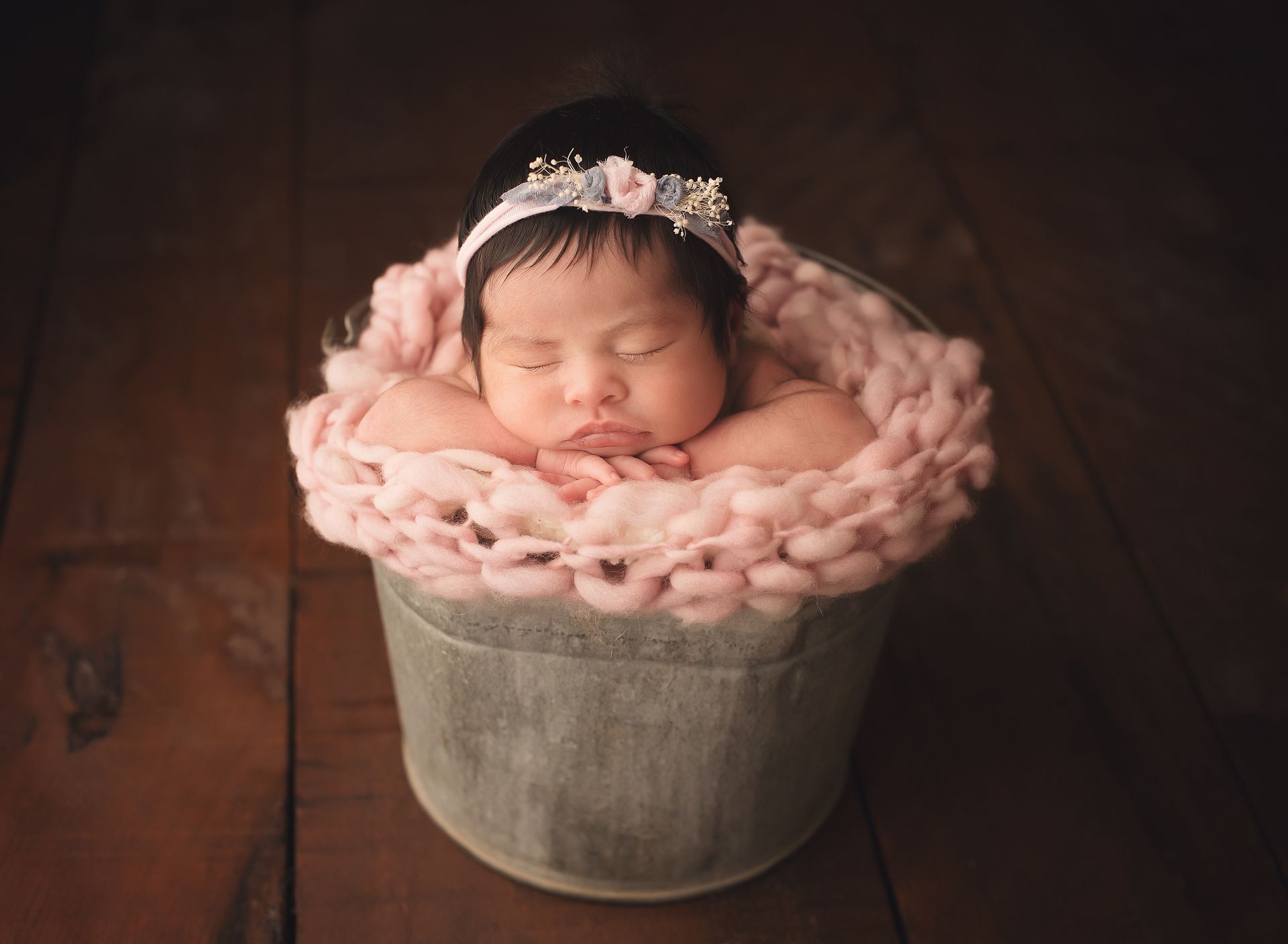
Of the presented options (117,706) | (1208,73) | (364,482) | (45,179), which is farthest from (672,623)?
(1208,73)

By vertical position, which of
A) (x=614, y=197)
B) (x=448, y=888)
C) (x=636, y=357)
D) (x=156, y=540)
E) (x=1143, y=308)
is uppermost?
(x=614, y=197)

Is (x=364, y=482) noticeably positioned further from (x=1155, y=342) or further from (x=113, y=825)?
(x=1155, y=342)

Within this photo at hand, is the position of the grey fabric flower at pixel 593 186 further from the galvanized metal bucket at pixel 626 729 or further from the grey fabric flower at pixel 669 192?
the galvanized metal bucket at pixel 626 729

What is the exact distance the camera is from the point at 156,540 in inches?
49.6

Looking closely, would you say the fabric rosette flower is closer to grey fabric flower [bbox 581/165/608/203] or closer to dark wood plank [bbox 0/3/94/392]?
grey fabric flower [bbox 581/165/608/203]

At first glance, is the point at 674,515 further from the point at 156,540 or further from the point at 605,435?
the point at 156,540

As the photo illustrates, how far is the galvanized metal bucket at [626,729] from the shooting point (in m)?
0.81

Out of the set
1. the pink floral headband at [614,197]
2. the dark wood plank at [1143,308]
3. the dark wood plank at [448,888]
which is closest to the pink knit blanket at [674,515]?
the pink floral headband at [614,197]

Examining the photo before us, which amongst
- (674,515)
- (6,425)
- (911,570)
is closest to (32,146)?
(6,425)

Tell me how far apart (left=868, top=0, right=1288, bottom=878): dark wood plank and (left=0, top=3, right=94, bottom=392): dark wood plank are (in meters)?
1.19

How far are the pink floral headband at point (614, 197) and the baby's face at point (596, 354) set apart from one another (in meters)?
0.03

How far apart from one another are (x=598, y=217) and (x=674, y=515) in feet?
0.68

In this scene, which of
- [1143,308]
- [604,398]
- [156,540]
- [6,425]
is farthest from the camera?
[1143,308]

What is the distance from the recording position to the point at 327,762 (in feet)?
3.51
